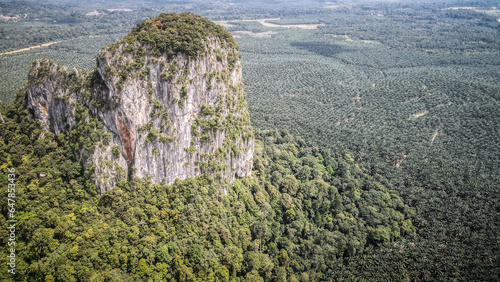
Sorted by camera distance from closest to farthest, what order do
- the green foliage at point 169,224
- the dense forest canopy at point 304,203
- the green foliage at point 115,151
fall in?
Answer: the green foliage at point 169,224, the dense forest canopy at point 304,203, the green foliage at point 115,151

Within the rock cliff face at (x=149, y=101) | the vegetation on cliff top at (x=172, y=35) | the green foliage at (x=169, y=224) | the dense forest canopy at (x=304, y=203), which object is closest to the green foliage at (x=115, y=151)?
the rock cliff face at (x=149, y=101)

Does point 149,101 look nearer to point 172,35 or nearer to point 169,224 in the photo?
point 172,35

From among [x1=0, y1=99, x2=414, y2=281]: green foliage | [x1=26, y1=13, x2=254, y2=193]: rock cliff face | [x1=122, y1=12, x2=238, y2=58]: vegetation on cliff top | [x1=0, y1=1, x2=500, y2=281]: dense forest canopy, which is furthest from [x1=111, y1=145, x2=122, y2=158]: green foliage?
[x1=122, y1=12, x2=238, y2=58]: vegetation on cliff top

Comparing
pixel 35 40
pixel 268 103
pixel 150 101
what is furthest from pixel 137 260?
pixel 35 40

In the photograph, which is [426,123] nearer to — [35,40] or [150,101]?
[150,101]

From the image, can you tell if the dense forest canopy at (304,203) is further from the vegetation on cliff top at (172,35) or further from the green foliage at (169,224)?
the vegetation on cliff top at (172,35)

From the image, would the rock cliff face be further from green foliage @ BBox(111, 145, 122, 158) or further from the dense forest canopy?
the dense forest canopy

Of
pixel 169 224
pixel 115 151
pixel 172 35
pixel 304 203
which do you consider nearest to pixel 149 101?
pixel 115 151
